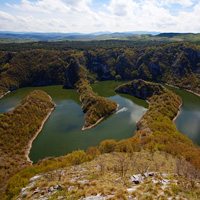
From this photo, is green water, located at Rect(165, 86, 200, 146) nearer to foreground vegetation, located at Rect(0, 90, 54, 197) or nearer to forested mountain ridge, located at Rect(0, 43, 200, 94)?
forested mountain ridge, located at Rect(0, 43, 200, 94)

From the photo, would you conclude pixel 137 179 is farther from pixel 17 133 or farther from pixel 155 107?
pixel 155 107

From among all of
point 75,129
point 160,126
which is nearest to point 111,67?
point 75,129

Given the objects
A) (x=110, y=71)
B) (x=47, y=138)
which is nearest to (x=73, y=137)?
(x=47, y=138)

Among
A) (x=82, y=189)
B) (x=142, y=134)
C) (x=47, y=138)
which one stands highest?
(x=82, y=189)

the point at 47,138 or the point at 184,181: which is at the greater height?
the point at 184,181

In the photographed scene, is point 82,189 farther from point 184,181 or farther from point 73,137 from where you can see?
point 73,137

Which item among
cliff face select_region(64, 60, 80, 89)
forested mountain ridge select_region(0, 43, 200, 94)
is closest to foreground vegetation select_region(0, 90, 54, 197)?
cliff face select_region(64, 60, 80, 89)
